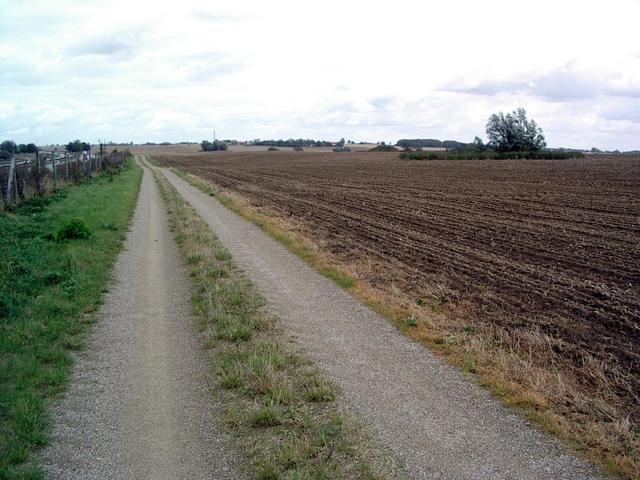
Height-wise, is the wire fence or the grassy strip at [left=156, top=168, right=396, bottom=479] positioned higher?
the wire fence

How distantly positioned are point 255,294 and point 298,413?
456 cm

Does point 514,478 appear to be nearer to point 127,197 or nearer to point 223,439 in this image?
point 223,439

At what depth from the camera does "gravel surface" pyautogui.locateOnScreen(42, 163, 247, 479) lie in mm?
4660

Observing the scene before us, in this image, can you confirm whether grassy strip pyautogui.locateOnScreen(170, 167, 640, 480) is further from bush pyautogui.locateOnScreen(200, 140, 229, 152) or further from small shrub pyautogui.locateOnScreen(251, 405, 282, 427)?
bush pyautogui.locateOnScreen(200, 140, 229, 152)

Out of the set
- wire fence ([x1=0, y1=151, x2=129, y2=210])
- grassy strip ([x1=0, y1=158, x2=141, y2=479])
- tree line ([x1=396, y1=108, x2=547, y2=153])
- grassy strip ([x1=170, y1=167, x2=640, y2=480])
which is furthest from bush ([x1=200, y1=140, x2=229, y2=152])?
→ grassy strip ([x1=170, y1=167, x2=640, y2=480])

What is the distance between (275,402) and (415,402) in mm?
1400

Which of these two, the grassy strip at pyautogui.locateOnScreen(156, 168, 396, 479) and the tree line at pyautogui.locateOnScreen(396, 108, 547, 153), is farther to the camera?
the tree line at pyautogui.locateOnScreen(396, 108, 547, 153)

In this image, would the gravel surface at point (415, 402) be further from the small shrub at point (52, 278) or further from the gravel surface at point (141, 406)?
the small shrub at point (52, 278)

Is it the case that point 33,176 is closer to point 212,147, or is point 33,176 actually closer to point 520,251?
point 520,251

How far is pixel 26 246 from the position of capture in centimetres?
1298

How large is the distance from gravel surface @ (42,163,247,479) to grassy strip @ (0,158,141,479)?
0.21 metres

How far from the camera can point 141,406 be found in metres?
5.70

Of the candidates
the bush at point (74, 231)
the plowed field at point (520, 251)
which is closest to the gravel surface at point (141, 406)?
the plowed field at point (520, 251)

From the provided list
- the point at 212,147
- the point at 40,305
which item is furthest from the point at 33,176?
the point at 212,147
